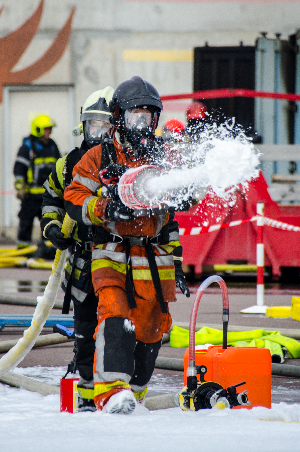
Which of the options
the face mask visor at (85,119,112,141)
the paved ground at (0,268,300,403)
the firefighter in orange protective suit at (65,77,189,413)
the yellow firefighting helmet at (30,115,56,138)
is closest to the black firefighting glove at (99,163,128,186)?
the firefighter in orange protective suit at (65,77,189,413)

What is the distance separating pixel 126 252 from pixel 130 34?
14.1 meters

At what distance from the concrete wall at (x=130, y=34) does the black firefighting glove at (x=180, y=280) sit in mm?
13213

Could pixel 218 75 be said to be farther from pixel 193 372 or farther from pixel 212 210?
pixel 193 372

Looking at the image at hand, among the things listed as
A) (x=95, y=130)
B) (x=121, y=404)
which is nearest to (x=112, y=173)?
(x=95, y=130)

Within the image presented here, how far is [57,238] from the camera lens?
4.11 m

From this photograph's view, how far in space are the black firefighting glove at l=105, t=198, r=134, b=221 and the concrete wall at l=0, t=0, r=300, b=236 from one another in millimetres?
13718

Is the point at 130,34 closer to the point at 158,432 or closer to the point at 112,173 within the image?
the point at 112,173

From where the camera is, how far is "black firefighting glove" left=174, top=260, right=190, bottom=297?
3.87 metres

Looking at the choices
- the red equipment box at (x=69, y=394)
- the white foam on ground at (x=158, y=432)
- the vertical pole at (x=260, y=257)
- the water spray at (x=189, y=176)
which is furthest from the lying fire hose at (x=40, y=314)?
the vertical pole at (x=260, y=257)

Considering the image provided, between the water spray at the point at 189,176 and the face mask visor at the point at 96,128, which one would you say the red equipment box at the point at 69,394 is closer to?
the water spray at the point at 189,176

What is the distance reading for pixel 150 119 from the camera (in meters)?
3.71

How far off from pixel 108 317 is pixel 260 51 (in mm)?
10208

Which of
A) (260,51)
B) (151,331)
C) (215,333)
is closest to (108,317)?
(151,331)

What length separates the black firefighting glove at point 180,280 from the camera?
3.87 m
